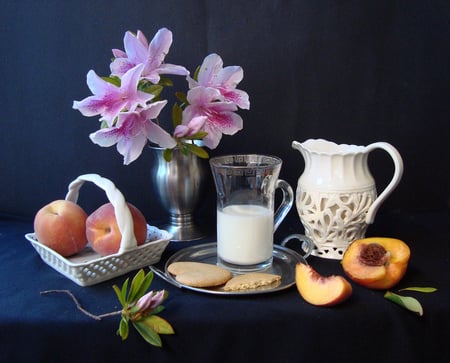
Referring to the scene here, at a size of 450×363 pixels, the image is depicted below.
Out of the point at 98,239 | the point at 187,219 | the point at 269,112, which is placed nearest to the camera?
the point at 98,239

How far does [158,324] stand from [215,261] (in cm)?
24

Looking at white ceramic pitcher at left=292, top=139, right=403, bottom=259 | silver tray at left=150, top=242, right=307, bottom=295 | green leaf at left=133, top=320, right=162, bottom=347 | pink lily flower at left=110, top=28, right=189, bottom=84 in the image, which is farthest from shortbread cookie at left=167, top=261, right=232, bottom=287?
pink lily flower at left=110, top=28, right=189, bottom=84

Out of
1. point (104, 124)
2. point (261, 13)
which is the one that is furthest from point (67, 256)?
point (261, 13)

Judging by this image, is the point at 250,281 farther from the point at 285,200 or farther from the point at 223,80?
the point at 223,80

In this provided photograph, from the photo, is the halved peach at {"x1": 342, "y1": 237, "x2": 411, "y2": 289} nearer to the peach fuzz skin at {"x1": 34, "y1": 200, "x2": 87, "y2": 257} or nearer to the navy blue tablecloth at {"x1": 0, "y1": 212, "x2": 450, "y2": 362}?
the navy blue tablecloth at {"x1": 0, "y1": 212, "x2": 450, "y2": 362}

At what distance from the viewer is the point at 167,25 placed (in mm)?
1080

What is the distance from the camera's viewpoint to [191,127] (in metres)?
0.85

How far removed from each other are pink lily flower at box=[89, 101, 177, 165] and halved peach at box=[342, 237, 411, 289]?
372mm

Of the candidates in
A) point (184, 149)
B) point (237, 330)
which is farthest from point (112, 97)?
point (237, 330)

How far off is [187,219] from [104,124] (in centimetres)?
28

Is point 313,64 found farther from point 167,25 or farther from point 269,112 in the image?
point 167,25

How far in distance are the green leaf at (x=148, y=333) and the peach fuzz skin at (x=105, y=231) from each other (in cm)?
18

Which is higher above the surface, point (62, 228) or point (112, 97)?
point (112, 97)

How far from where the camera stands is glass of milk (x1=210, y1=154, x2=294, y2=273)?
81 cm
